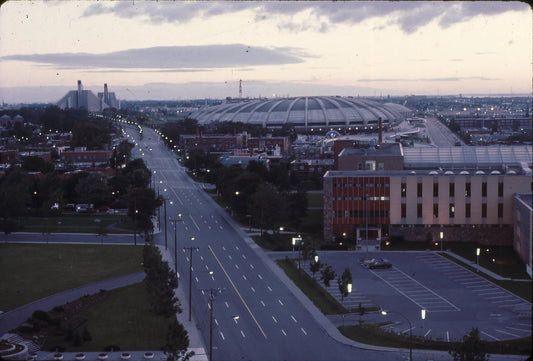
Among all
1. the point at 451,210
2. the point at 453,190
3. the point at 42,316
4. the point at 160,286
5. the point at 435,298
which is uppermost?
the point at 453,190

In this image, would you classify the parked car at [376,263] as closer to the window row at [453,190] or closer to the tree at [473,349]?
the window row at [453,190]

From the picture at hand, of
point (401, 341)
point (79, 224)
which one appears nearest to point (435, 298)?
point (401, 341)

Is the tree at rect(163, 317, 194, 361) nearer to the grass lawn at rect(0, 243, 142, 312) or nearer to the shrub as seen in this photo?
the shrub

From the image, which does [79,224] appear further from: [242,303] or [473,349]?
[473,349]

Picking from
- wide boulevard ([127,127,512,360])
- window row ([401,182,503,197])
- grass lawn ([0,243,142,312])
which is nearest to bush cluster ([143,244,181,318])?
wide boulevard ([127,127,512,360])

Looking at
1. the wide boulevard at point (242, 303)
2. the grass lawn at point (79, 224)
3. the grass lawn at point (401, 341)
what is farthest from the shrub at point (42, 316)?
the grass lawn at point (79, 224)

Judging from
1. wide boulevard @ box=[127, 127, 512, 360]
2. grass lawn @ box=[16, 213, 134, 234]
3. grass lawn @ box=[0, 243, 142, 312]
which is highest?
grass lawn @ box=[16, 213, 134, 234]
